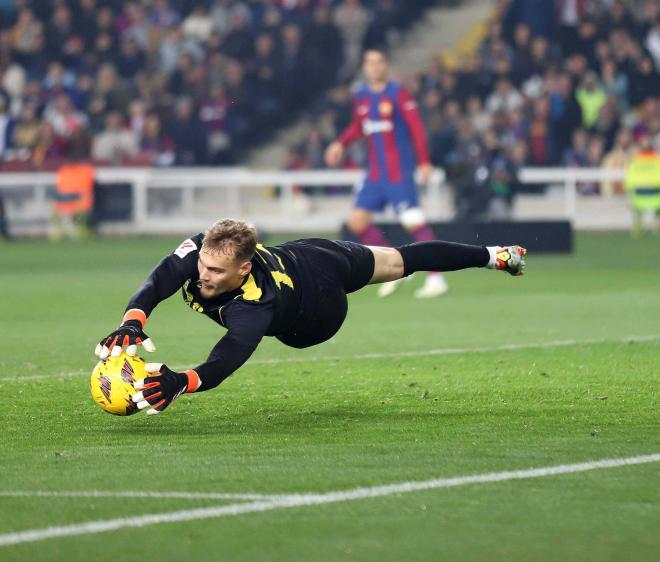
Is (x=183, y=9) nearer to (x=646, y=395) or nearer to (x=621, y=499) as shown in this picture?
(x=646, y=395)

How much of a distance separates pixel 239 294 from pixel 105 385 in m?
0.78

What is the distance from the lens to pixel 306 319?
8.35m

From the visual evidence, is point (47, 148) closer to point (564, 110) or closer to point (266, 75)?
point (266, 75)

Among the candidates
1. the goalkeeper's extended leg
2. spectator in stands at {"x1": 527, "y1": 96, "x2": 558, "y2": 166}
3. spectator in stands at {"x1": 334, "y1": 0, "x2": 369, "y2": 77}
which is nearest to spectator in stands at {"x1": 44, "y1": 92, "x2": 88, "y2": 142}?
spectator in stands at {"x1": 334, "y1": 0, "x2": 369, "y2": 77}

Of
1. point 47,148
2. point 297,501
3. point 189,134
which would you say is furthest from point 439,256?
point 189,134

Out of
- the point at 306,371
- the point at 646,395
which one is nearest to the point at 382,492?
the point at 646,395

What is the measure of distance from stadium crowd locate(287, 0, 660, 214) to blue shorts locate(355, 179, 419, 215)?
28.7 ft

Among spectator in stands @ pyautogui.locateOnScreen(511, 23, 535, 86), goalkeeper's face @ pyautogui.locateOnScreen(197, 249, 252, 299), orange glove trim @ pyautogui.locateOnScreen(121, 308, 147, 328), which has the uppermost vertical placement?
spectator in stands @ pyautogui.locateOnScreen(511, 23, 535, 86)

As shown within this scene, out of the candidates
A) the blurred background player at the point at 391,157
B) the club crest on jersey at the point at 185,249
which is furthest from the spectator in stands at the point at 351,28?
the club crest on jersey at the point at 185,249

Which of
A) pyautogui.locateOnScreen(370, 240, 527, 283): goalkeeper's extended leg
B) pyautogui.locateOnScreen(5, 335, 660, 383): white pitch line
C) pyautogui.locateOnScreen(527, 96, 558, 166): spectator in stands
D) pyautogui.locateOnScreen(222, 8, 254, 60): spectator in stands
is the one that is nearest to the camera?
pyautogui.locateOnScreen(370, 240, 527, 283): goalkeeper's extended leg

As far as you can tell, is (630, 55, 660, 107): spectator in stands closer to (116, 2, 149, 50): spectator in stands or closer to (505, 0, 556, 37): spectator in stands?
(505, 0, 556, 37): spectator in stands

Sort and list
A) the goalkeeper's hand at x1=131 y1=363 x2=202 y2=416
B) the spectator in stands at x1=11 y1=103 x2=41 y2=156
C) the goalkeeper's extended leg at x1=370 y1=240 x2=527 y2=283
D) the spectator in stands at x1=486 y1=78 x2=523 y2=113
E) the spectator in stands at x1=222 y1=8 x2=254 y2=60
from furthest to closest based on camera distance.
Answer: the spectator in stands at x1=222 y1=8 x2=254 y2=60
the spectator in stands at x1=11 y1=103 x2=41 y2=156
the spectator in stands at x1=486 y1=78 x2=523 y2=113
the goalkeeper's extended leg at x1=370 y1=240 x2=527 y2=283
the goalkeeper's hand at x1=131 y1=363 x2=202 y2=416

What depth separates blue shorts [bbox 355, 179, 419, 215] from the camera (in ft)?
53.8

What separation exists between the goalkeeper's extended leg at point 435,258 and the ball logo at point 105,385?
6.54 feet
